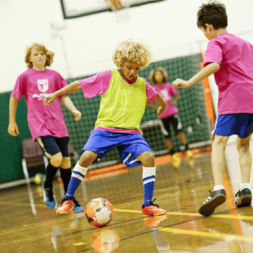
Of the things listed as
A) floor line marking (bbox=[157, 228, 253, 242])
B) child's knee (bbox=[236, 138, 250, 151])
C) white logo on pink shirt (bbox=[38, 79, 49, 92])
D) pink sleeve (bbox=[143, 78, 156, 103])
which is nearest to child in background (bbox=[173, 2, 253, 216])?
child's knee (bbox=[236, 138, 250, 151])

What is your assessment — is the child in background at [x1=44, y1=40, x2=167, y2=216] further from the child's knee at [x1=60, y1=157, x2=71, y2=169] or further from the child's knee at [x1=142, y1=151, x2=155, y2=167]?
the child's knee at [x1=60, y1=157, x2=71, y2=169]

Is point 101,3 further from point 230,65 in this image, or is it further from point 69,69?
point 230,65

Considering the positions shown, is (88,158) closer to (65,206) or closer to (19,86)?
(65,206)

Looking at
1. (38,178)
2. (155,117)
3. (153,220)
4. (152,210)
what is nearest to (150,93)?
(152,210)

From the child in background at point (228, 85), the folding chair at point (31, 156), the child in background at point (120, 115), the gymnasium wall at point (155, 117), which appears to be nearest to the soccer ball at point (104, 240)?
the child in background at point (120, 115)

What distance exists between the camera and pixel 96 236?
225 cm

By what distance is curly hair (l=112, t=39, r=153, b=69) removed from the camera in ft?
9.20

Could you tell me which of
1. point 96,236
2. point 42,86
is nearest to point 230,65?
point 96,236

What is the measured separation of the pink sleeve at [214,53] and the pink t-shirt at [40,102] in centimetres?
190

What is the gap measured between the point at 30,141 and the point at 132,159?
20.4 feet

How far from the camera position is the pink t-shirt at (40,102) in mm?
3674

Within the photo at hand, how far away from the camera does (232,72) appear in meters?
2.41

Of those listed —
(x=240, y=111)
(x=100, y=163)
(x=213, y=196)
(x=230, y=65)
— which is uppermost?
(x=230, y=65)

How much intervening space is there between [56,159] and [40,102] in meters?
0.63
